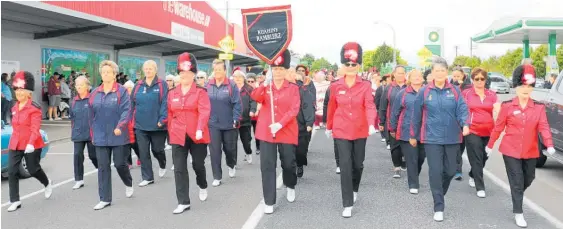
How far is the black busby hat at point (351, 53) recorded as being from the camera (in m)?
6.48

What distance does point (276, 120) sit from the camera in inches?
263

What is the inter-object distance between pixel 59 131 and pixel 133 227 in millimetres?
11038

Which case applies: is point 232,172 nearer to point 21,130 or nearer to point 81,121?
point 81,121

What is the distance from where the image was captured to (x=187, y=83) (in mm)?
6707

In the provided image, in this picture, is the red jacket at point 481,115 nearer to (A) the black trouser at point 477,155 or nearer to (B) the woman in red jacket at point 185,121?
(A) the black trouser at point 477,155

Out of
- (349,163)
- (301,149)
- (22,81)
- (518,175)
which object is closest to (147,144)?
(22,81)

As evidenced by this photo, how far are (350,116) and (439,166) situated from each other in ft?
3.78

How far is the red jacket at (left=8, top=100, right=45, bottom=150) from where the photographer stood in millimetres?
6754

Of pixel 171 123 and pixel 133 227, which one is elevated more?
pixel 171 123

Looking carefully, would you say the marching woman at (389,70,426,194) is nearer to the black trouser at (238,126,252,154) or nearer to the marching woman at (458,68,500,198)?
the marching woman at (458,68,500,198)

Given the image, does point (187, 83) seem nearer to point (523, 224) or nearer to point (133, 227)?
point (133, 227)

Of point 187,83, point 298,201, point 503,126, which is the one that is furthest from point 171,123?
point 503,126

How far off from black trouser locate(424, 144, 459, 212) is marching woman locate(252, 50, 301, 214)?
64.3 inches

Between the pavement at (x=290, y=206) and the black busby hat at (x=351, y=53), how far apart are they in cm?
178
